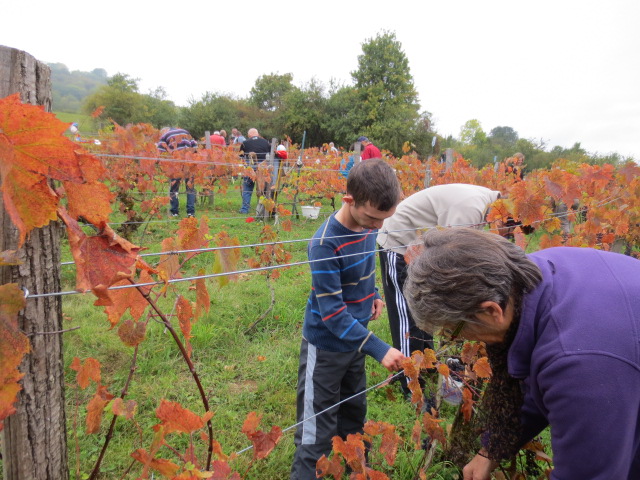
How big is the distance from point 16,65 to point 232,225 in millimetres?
6681

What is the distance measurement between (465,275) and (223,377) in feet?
8.12

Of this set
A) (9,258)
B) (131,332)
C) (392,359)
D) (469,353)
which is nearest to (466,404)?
(469,353)

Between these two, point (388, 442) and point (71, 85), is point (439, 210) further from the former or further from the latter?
point (71, 85)

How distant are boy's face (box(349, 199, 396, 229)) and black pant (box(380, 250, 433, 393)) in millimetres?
862

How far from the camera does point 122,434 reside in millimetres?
2301

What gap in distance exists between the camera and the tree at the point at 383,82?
33.1 meters

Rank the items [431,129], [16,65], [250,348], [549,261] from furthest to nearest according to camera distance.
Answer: [431,129] < [250,348] < [549,261] < [16,65]

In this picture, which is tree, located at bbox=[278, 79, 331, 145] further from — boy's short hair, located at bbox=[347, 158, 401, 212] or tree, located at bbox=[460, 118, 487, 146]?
tree, located at bbox=[460, 118, 487, 146]

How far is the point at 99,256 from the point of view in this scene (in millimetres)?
693

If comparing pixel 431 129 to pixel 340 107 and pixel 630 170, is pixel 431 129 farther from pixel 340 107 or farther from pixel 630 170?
pixel 630 170

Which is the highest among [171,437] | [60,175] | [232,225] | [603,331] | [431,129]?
[431,129]

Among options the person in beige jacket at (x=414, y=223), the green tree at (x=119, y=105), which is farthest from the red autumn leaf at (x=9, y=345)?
the green tree at (x=119, y=105)

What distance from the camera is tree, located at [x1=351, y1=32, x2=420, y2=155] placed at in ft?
109

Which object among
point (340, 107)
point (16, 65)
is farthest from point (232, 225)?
point (340, 107)
